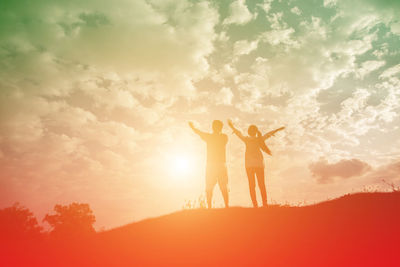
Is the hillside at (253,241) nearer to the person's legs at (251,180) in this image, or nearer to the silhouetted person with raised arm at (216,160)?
Result: the person's legs at (251,180)

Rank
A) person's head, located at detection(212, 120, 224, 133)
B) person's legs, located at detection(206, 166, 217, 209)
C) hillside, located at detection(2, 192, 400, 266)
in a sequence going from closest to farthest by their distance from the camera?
1. hillside, located at detection(2, 192, 400, 266)
2. person's legs, located at detection(206, 166, 217, 209)
3. person's head, located at detection(212, 120, 224, 133)

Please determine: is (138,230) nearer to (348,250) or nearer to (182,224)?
(182,224)

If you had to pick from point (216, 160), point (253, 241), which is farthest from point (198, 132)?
point (253, 241)

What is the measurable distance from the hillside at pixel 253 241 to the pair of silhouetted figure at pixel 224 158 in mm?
776

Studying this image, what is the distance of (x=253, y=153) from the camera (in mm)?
9148

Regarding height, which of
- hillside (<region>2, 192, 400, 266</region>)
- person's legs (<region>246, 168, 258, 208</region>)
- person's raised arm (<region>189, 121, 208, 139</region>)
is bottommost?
hillside (<region>2, 192, 400, 266</region>)

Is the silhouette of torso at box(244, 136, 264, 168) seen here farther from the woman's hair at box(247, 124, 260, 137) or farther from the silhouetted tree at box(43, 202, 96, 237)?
the silhouetted tree at box(43, 202, 96, 237)

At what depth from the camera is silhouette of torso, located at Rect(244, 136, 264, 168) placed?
29.6 ft

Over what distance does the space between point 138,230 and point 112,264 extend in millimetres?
2916

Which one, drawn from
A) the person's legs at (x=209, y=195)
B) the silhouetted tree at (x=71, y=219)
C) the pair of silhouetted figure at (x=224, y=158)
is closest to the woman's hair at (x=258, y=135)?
the pair of silhouetted figure at (x=224, y=158)

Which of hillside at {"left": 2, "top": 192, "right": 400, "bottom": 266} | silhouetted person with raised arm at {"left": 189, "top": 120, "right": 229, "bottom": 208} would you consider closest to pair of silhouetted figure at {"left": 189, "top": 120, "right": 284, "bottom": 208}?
silhouetted person with raised arm at {"left": 189, "top": 120, "right": 229, "bottom": 208}

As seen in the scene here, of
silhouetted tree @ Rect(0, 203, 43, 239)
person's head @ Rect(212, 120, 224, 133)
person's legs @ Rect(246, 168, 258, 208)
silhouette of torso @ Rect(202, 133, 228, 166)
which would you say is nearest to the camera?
person's legs @ Rect(246, 168, 258, 208)

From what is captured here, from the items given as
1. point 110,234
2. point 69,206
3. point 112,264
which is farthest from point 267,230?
point 69,206

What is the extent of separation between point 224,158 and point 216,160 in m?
0.34
